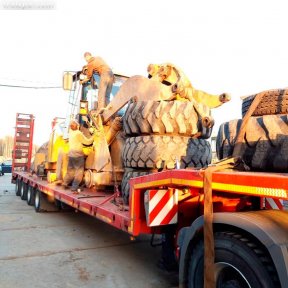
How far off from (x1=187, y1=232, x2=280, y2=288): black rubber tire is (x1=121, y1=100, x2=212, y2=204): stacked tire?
1.77m

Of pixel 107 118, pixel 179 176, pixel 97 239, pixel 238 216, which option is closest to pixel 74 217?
pixel 97 239

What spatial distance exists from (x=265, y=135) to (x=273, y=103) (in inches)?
14.4

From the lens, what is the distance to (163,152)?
415cm

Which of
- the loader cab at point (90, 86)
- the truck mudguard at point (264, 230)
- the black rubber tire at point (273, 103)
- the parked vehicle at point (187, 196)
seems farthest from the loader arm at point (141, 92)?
the truck mudguard at point (264, 230)

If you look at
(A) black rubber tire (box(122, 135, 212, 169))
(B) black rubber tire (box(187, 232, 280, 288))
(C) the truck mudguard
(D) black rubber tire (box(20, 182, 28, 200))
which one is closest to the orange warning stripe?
(C) the truck mudguard

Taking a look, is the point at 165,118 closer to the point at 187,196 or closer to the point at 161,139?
the point at 161,139

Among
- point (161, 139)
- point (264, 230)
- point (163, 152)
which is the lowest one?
point (264, 230)

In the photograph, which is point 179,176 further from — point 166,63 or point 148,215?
point 166,63

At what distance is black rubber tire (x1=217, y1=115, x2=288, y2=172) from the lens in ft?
7.73

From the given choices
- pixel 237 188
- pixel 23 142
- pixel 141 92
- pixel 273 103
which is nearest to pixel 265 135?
pixel 273 103

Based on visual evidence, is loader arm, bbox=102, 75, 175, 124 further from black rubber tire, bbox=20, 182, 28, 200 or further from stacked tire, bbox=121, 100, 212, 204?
black rubber tire, bbox=20, 182, 28, 200

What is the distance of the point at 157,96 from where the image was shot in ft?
14.6

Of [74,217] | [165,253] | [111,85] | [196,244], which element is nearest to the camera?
[196,244]

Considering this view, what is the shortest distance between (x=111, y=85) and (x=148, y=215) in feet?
13.9
